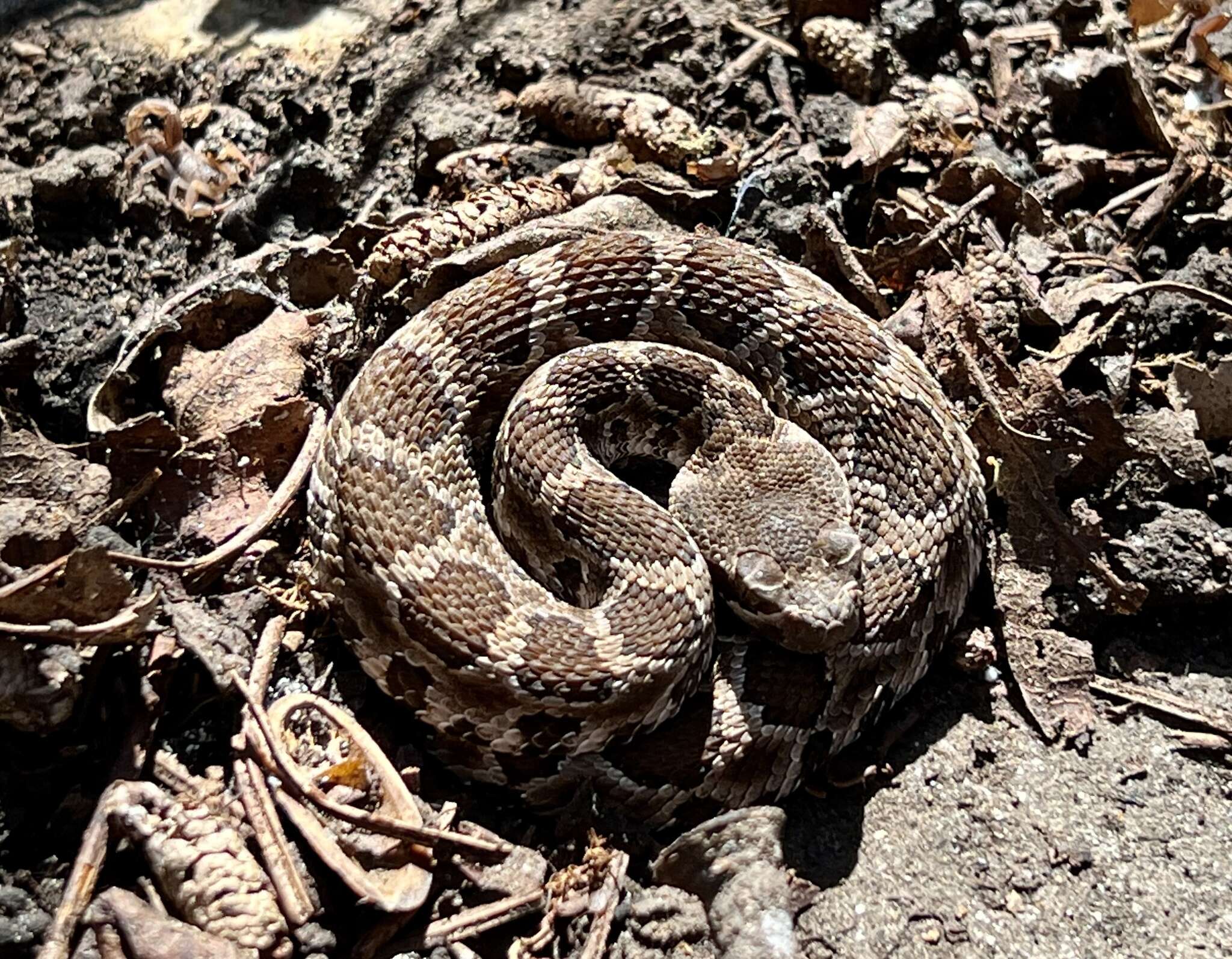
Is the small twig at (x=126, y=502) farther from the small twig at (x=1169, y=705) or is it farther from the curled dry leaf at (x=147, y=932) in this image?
the small twig at (x=1169, y=705)

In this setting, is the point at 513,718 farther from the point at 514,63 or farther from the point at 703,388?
the point at 514,63

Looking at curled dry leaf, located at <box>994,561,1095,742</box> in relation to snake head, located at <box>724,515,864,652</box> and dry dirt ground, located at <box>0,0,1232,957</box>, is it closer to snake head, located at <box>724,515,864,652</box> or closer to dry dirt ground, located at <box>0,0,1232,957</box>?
dry dirt ground, located at <box>0,0,1232,957</box>

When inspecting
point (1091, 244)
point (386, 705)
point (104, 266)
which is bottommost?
point (386, 705)

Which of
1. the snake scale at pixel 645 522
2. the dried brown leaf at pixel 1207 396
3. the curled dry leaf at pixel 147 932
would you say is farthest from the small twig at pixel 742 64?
the curled dry leaf at pixel 147 932

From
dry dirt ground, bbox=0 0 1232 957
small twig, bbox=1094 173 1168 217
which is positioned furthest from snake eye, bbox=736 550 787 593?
small twig, bbox=1094 173 1168 217

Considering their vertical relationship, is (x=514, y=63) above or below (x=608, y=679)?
above

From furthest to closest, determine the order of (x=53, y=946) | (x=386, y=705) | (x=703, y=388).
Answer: (x=703, y=388) → (x=386, y=705) → (x=53, y=946)

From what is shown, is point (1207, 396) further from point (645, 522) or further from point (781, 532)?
point (645, 522)

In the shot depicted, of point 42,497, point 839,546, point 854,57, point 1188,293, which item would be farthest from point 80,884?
point 854,57

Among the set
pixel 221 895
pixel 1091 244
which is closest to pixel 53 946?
Answer: pixel 221 895
